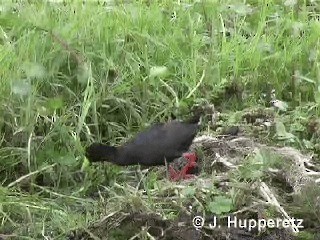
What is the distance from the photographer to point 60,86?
344 cm

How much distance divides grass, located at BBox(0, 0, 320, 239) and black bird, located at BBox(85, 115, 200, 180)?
90 mm

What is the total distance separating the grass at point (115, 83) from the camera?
2.96 m

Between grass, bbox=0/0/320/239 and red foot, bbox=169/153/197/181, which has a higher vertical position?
grass, bbox=0/0/320/239

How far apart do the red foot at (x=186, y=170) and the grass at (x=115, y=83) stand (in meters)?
0.06

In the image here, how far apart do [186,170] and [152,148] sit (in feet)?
0.53

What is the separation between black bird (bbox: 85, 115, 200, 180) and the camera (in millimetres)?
2994

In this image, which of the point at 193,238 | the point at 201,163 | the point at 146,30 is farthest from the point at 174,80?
the point at 193,238

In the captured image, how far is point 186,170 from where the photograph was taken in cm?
309

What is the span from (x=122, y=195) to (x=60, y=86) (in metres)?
0.71

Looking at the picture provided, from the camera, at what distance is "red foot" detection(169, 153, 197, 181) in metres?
3.01

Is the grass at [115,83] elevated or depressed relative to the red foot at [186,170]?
elevated

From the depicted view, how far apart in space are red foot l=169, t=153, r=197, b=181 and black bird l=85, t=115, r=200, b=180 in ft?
0.17

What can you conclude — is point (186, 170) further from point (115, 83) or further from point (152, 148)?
point (115, 83)

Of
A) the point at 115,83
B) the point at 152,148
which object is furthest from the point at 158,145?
the point at 115,83
